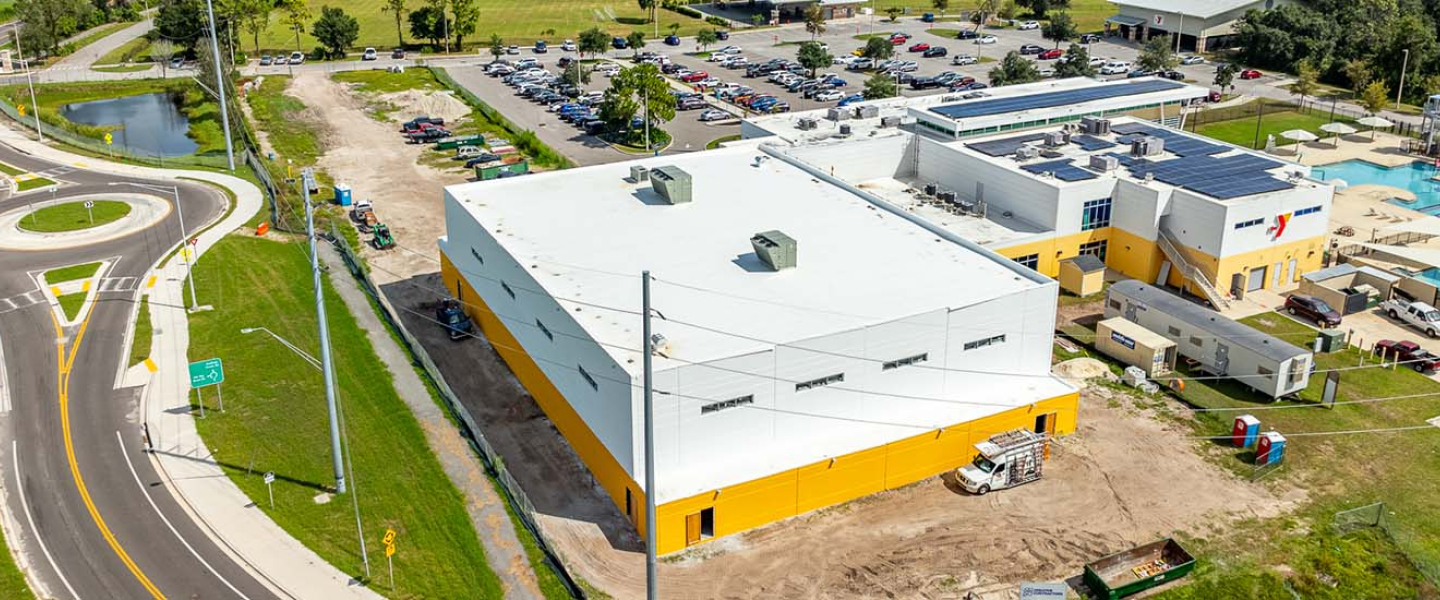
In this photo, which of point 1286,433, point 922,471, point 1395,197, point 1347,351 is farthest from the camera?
point 1395,197

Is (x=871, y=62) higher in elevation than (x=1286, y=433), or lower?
higher

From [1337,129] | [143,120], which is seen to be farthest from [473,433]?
[143,120]

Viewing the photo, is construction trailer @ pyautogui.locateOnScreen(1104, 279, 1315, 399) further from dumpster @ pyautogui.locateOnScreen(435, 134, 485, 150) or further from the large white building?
dumpster @ pyautogui.locateOnScreen(435, 134, 485, 150)

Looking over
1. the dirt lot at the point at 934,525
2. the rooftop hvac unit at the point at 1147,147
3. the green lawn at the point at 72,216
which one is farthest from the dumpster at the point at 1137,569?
the green lawn at the point at 72,216

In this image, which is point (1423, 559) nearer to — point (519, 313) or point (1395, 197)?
point (519, 313)

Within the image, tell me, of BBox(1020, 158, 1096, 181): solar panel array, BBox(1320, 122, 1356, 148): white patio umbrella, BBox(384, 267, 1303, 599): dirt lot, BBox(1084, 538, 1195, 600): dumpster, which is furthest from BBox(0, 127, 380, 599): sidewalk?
BBox(1320, 122, 1356, 148): white patio umbrella

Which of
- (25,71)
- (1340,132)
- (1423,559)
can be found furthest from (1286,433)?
(25,71)

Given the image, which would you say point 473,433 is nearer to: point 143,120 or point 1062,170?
point 1062,170
